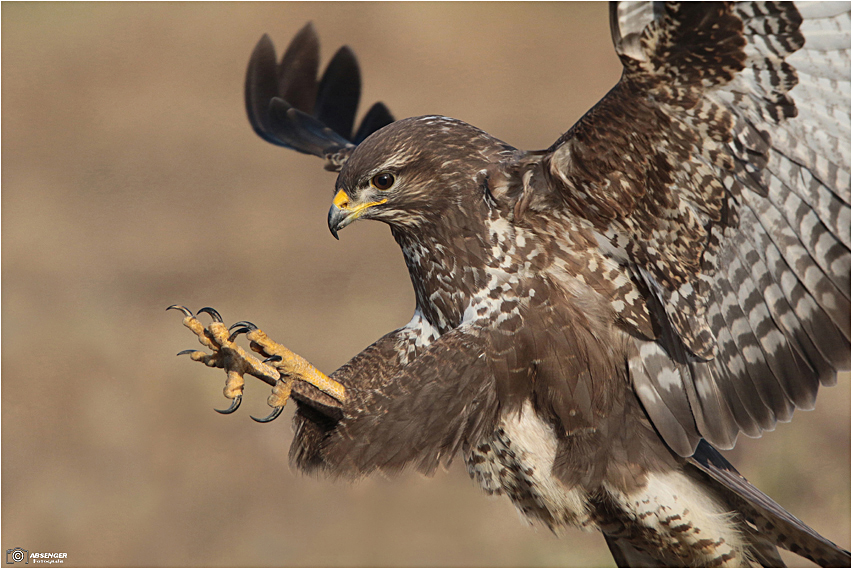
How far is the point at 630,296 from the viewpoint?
11.1 ft

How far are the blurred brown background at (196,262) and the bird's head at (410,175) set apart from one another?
1128 millimetres

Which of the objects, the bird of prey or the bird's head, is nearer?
the bird of prey

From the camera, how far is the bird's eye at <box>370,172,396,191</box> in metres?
3.46

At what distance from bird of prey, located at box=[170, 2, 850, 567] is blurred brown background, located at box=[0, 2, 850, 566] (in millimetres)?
444

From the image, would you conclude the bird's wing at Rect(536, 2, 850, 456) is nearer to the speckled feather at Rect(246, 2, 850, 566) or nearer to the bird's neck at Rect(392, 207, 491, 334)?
the speckled feather at Rect(246, 2, 850, 566)

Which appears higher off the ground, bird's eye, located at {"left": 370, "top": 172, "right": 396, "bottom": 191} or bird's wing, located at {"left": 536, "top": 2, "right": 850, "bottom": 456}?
bird's eye, located at {"left": 370, "top": 172, "right": 396, "bottom": 191}

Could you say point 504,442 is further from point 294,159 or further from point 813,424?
point 294,159

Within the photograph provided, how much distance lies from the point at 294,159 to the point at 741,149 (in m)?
11.4

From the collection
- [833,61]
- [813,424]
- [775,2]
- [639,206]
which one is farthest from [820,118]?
[813,424]

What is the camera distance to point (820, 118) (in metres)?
2.71

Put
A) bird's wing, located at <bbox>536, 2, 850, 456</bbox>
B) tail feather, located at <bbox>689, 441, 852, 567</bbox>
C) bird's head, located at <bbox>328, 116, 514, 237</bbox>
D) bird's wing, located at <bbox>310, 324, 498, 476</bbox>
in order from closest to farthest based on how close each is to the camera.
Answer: bird's wing, located at <bbox>536, 2, 850, 456</bbox>
bird's wing, located at <bbox>310, 324, 498, 476</bbox>
bird's head, located at <bbox>328, 116, 514, 237</bbox>
tail feather, located at <bbox>689, 441, 852, 567</bbox>

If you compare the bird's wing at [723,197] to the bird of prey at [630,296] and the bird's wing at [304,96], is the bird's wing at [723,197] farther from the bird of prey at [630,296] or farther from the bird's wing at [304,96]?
the bird's wing at [304,96]

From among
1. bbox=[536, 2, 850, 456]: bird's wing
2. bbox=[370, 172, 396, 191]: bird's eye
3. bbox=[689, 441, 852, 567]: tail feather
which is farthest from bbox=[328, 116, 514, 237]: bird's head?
bbox=[689, 441, 852, 567]: tail feather

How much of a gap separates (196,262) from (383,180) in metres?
7.96
